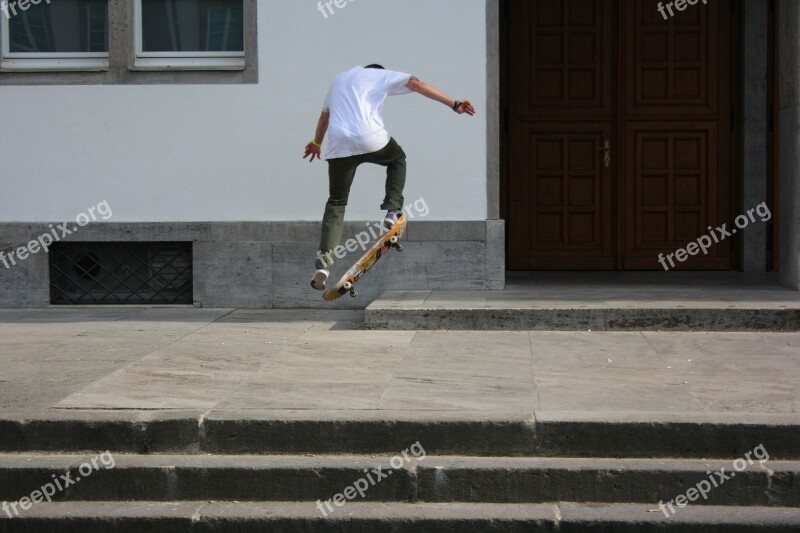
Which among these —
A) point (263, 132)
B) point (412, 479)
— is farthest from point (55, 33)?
point (412, 479)

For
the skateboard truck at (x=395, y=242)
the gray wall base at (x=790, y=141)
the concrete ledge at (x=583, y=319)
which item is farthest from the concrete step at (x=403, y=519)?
the gray wall base at (x=790, y=141)

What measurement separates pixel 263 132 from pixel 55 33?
2.29 metres

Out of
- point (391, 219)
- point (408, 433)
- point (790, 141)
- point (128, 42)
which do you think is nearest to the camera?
point (408, 433)

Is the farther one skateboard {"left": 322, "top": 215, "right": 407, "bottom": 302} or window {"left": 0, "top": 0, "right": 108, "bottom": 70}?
window {"left": 0, "top": 0, "right": 108, "bottom": 70}

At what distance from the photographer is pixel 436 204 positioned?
1051 cm

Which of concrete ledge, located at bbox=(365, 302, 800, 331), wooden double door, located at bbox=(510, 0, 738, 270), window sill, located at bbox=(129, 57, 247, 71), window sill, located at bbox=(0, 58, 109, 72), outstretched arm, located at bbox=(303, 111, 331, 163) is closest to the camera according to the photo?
concrete ledge, located at bbox=(365, 302, 800, 331)

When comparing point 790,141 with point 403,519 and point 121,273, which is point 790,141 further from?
point 403,519

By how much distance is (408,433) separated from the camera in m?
5.77

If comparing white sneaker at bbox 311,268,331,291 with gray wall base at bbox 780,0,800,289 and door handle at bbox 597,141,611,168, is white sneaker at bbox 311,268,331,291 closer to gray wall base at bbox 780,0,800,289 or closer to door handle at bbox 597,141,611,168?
gray wall base at bbox 780,0,800,289

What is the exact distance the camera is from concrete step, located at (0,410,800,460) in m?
5.66

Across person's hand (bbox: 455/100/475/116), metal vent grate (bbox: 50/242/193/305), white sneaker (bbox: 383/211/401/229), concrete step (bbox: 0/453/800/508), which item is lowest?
concrete step (bbox: 0/453/800/508)

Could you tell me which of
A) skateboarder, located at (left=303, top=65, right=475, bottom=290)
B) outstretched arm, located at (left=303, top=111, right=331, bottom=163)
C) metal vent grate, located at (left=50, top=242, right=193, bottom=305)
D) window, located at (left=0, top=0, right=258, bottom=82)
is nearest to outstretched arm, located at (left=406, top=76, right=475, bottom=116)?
skateboarder, located at (left=303, top=65, right=475, bottom=290)

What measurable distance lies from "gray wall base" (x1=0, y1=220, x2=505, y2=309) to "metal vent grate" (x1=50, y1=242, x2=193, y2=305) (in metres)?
0.14

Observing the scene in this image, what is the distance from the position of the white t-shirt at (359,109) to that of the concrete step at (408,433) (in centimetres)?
367
